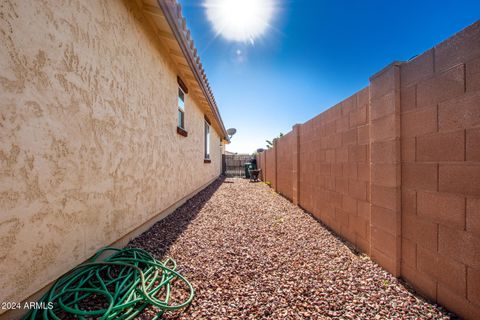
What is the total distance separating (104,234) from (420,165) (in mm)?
3443

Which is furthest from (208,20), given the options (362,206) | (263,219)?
(362,206)

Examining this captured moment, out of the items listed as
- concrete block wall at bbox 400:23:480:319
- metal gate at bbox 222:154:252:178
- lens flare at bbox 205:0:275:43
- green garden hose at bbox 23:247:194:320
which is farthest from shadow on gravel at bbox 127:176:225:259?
metal gate at bbox 222:154:252:178

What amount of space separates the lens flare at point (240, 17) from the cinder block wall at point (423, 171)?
323 centimetres

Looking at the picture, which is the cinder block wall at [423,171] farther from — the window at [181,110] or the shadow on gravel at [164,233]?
the window at [181,110]

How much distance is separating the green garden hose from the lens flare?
15.9 ft

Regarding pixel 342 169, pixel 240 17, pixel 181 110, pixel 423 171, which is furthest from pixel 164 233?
pixel 240 17

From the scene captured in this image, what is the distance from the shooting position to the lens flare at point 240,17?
4320 mm

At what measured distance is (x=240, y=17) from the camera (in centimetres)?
485

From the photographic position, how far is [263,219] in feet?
14.7

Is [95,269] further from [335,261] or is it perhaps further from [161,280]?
[335,261]

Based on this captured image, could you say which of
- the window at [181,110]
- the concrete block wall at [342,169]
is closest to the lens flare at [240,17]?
the window at [181,110]

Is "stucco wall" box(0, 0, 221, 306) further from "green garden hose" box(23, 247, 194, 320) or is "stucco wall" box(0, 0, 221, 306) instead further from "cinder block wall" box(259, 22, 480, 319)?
"cinder block wall" box(259, 22, 480, 319)

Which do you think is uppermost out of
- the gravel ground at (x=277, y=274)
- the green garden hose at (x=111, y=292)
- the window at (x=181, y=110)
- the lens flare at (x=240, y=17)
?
the lens flare at (x=240, y=17)

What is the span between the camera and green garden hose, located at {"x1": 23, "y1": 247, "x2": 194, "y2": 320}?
60.7 inches
